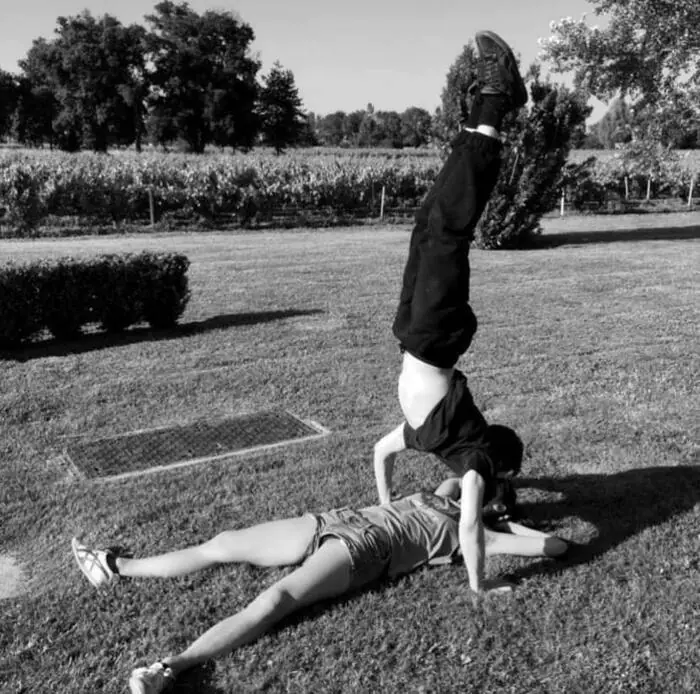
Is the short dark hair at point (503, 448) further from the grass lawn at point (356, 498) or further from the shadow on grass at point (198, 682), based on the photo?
the shadow on grass at point (198, 682)

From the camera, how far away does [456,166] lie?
11.8ft

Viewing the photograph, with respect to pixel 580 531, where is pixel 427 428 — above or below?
above

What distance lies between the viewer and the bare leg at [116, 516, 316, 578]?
390 cm

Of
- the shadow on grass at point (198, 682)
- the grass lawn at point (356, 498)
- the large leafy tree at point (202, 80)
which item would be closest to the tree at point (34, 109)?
the large leafy tree at point (202, 80)

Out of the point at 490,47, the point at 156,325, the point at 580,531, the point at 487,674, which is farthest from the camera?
the point at 156,325

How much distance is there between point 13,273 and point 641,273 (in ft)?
37.4

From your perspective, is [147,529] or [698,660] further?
[147,529]

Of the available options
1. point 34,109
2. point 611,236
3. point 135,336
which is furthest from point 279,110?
point 135,336

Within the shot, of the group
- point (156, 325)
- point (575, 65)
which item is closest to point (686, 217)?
point (575, 65)

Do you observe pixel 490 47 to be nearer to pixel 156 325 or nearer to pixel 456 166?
pixel 456 166

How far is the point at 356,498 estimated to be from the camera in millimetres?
4953

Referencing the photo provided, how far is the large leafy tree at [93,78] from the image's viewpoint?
2665 inches

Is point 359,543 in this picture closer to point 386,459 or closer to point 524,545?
point 386,459

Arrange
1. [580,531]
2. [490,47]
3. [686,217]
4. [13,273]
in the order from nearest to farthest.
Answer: [490,47], [580,531], [13,273], [686,217]
